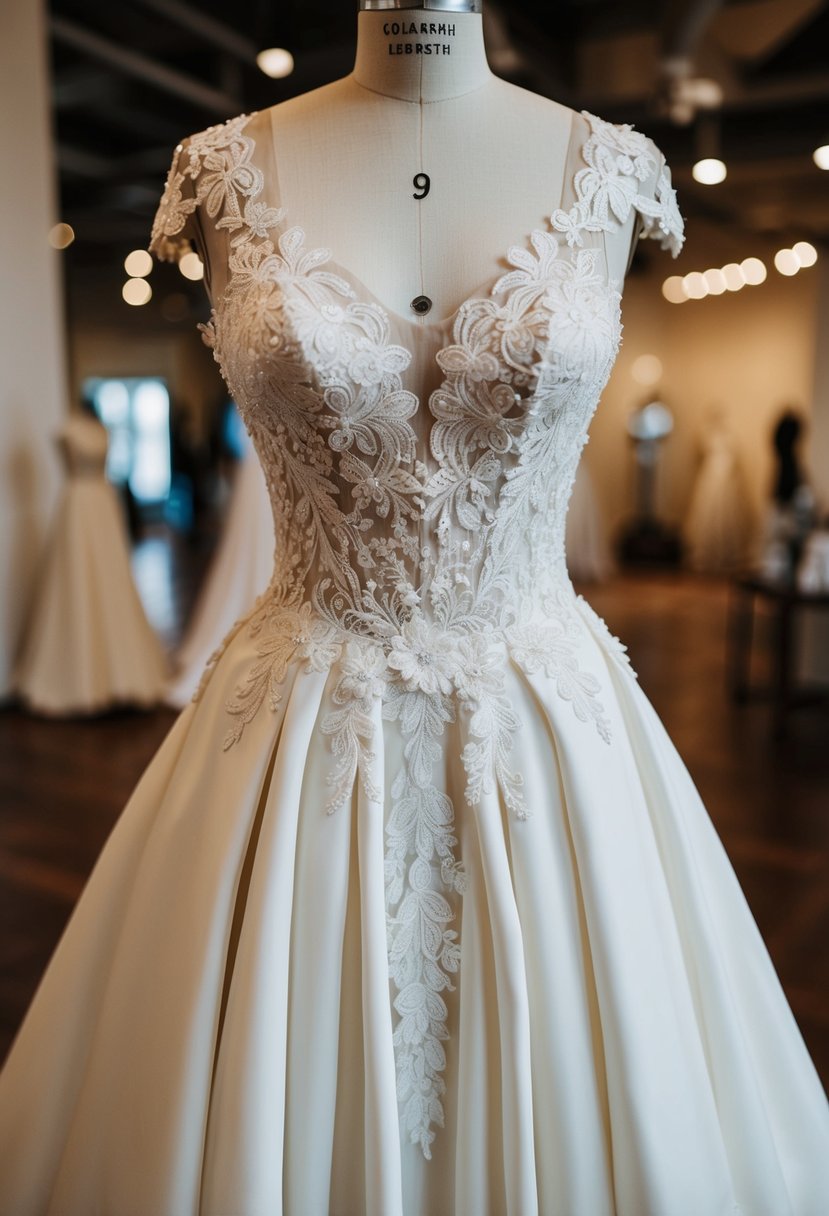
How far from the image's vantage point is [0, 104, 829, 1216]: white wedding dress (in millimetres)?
1268

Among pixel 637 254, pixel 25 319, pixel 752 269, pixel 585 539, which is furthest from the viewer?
pixel 585 539

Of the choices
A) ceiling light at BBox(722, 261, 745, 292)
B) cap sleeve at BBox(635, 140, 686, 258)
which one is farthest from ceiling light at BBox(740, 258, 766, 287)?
cap sleeve at BBox(635, 140, 686, 258)

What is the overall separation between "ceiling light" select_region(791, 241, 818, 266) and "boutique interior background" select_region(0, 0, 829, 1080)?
0.14 ft

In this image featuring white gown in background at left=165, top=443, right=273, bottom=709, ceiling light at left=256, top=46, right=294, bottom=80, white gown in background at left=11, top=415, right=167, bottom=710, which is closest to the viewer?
ceiling light at left=256, top=46, right=294, bottom=80

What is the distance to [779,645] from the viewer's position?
17.0 feet

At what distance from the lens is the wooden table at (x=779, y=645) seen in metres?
5.04

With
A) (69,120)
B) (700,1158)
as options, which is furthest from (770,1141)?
(69,120)

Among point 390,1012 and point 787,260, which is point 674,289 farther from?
point 390,1012

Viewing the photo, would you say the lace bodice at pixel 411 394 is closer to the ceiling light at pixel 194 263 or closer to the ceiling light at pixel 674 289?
the ceiling light at pixel 194 263

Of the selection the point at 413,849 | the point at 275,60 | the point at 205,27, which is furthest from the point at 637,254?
the point at 205,27

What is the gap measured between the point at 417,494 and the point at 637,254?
129cm

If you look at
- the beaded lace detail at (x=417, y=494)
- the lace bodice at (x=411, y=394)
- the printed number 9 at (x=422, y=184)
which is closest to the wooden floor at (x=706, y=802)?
the beaded lace detail at (x=417, y=494)

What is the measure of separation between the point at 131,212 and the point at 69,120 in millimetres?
2531

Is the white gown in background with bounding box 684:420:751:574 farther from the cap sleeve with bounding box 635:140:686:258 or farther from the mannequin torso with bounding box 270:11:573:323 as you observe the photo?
the mannequin torso with bounding box 270:11:573:323
